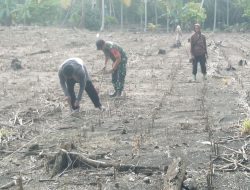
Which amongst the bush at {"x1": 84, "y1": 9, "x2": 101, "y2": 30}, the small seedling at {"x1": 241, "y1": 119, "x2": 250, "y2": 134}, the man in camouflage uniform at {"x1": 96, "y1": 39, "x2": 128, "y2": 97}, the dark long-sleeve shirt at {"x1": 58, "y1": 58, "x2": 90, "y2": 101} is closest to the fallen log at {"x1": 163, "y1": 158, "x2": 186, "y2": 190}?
the small seedling at {"x1": 241, "y1": 119, "x2": 250, "y2": 134}

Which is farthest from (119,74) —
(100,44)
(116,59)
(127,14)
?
(127,14)

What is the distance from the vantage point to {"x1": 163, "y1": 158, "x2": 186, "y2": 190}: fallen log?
5013mm

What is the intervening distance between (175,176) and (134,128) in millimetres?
2762

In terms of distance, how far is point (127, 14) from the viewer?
157 ft

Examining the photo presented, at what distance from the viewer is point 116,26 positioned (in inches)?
1769

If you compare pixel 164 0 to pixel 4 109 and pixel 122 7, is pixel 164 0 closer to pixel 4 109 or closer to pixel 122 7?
pixel 122 7

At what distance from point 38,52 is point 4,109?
12431 mm

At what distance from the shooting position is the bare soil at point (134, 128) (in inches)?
224

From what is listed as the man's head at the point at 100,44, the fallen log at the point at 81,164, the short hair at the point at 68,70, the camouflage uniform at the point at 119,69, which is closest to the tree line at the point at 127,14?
the camouflage uniform at the point at 119,69

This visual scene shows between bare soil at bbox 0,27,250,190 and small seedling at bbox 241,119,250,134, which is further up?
small seedling at bbox 241,119,250,134

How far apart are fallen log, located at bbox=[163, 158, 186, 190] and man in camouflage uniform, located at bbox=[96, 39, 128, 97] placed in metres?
4.62

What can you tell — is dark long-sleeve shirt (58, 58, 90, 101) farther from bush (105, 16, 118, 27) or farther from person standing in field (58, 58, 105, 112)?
bush (105, 16, 118, 27)

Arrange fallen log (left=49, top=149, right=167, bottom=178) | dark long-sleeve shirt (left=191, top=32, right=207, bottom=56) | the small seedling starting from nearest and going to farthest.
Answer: fallen log (left=49, top=149, right=167, bottom=178), the small seedling, dark long-sleeve shirt (left=191, top=32, right=207, bottom=56)

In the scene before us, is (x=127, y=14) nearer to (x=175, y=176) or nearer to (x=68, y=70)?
(x=68, y=70)
